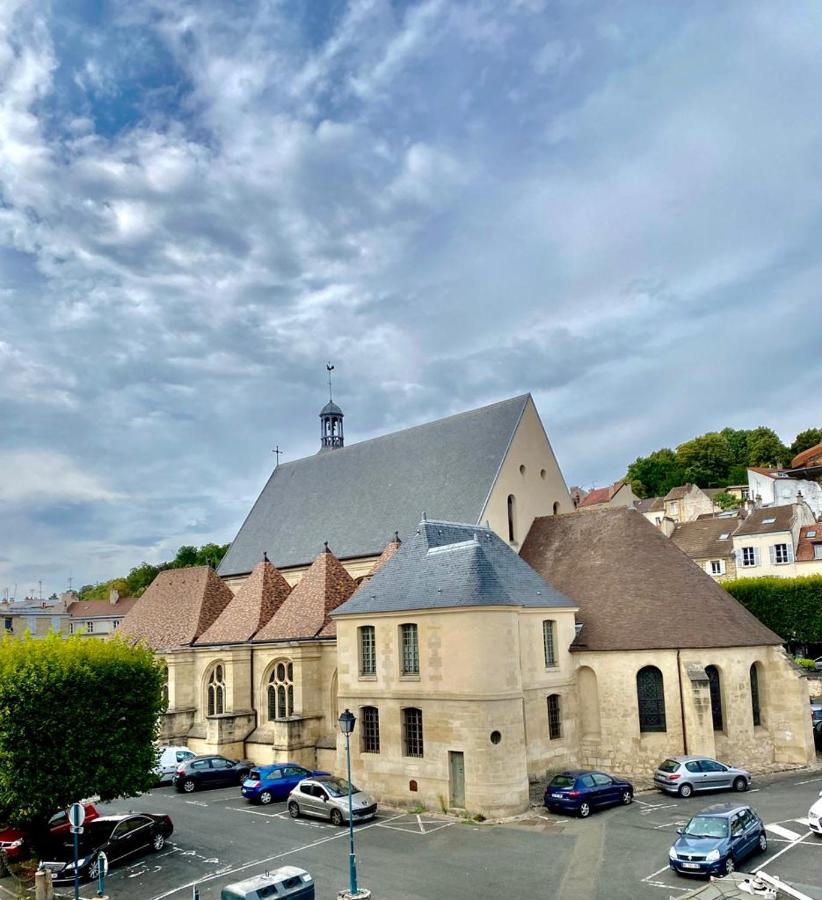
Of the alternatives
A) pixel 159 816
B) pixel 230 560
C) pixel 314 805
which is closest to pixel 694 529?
pixel 230 560

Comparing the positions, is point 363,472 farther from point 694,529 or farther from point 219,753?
point 694,529

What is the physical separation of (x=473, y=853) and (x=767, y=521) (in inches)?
1871

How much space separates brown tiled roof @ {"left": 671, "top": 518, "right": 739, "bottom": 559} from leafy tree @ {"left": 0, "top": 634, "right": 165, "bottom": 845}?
160 feet

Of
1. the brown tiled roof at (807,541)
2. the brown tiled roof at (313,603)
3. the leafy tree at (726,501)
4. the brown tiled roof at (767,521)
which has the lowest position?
the brown tiled roof at (313,603)

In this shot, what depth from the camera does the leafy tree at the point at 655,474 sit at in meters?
118

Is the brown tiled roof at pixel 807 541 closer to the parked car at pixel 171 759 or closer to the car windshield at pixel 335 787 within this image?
the car windshield at pixel 335 787

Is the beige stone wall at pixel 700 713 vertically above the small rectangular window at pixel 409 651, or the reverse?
the small rectangular window at pixel 409 651

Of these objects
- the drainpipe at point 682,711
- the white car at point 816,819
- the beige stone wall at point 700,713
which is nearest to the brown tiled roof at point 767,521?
the beige stone wall at point 700,713

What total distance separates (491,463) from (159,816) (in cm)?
2042

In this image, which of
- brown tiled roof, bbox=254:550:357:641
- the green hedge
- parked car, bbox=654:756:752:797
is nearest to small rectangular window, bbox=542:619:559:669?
parked car, bbox=654:756:752:797

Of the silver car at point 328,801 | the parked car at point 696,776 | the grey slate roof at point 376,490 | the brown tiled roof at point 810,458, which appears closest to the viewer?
the silver car at point 328,801

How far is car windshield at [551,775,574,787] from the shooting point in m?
24.9

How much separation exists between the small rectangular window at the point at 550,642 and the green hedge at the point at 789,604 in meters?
25.6

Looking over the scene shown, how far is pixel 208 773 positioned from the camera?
1262 inches
